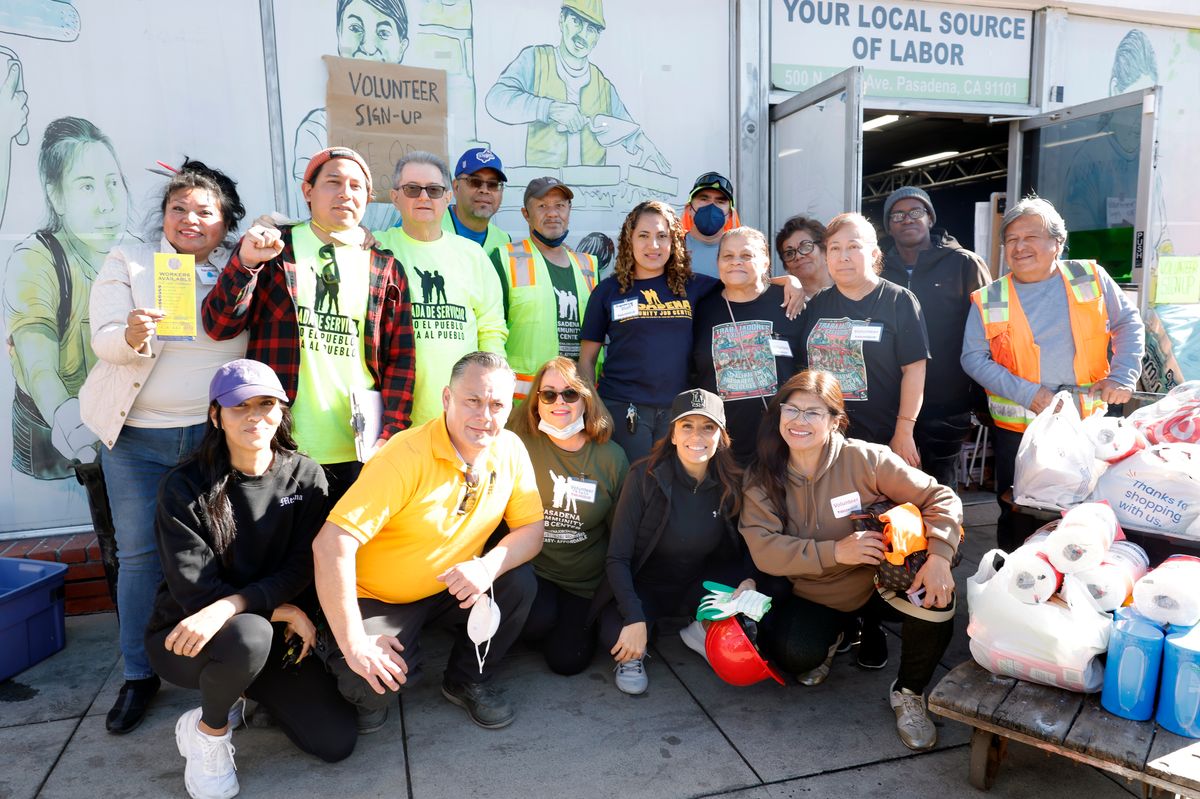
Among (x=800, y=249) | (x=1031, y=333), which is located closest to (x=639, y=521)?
(x=800, y=249)

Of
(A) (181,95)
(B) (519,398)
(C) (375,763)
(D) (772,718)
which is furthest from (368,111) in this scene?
(D) (772,718)

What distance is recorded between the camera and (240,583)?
2426mm

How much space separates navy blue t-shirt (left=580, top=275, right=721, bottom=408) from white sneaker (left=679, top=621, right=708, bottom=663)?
0.96m

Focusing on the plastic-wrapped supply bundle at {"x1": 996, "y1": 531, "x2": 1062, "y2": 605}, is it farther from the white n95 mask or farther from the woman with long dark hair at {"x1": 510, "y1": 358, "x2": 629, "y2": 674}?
the white n95 mask

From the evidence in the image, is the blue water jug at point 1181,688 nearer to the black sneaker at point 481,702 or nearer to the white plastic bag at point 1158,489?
the white plastic bag at point 1158,489

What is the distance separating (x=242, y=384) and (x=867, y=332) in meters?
2.41

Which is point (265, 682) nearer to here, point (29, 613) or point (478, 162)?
Result: point (29, 613)

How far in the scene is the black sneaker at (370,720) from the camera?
262 cm

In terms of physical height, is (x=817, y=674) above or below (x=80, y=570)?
below

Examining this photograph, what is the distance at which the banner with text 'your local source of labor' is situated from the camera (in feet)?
17.0

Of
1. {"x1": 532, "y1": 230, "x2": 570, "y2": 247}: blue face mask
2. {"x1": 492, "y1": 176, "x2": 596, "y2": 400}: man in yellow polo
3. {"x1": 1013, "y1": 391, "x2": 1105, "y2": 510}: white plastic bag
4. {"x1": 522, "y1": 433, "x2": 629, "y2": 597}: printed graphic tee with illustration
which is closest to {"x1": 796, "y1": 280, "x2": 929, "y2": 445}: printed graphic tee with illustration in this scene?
{"x1": 1013, "y1": 391, "x2": 1105, "y2": 510}: white plastic bag

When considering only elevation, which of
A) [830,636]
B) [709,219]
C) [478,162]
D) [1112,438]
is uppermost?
[478,162]

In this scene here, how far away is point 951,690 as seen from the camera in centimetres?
222

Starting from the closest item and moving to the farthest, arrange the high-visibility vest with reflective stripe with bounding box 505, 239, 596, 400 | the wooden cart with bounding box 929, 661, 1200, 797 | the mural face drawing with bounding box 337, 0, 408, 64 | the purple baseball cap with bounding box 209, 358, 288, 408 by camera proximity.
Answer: the wooden cart with bounding box 929, 661, 1200, 797
the purple baseball cap with bounding box 209, 358, 288, 408
the high-visibility vest with reflective stripe with bounding box 505, 239, 596, 400
the mural face drawing with bounding box 337, 0, 408, 64
